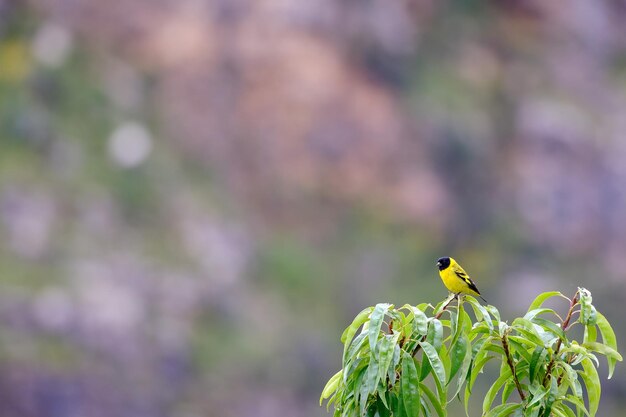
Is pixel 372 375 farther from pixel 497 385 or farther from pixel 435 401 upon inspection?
pixel 497 385

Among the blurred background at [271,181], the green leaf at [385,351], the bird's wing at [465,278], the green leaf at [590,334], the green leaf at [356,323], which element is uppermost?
the blurred background at [271,181]

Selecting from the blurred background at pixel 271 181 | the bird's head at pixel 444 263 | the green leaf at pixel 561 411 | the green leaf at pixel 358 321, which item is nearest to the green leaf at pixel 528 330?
the green leaf at pixel 561 411

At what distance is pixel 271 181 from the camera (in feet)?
116

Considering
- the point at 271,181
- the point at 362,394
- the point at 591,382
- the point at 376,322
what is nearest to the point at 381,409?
the point at 362,394

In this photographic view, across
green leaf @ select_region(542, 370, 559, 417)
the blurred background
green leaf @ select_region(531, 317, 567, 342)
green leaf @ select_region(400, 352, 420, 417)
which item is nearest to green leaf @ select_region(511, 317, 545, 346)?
green leaf @ select_region(531, 317, 567, 342)

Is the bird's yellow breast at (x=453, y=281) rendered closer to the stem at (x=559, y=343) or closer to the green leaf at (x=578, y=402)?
the stem at (x=559, y=343)

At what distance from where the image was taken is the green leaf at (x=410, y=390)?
4281mm

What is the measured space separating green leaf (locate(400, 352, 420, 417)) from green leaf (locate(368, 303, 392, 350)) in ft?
0.67

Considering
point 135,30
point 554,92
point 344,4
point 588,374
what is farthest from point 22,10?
point 588,374

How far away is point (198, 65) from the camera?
36.7 m

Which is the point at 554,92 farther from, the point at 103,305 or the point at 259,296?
the point at 103,305

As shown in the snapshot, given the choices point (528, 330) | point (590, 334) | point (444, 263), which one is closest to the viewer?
point (528, 330)

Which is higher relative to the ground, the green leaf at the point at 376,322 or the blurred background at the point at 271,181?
the blurred background at the point at 271,181

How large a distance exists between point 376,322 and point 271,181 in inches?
1219
